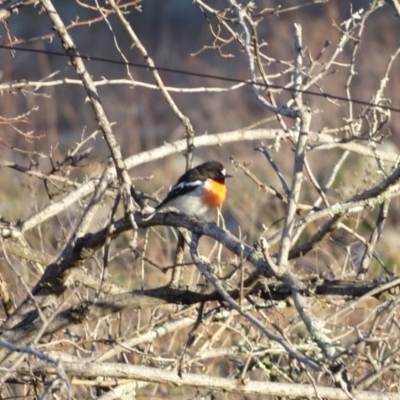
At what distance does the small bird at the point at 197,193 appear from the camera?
17.7ft

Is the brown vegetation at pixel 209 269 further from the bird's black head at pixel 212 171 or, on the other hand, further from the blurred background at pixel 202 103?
the blurred background at pixel 202 103

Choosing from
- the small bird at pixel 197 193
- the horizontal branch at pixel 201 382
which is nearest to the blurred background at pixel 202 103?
the small bird at pixel 197 193

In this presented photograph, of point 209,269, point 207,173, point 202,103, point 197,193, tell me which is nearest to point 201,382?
point 209,269

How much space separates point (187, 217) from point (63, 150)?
1052 cm

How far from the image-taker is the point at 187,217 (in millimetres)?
3529

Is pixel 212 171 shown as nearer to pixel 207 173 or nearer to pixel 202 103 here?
pixel 207 173

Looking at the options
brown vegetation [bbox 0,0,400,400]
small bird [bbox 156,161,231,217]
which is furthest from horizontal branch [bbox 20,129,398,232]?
small bird [bbox 156,161,231,217]

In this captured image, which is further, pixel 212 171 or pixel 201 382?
pixel 212 171

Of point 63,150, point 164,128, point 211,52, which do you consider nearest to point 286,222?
point 63,150

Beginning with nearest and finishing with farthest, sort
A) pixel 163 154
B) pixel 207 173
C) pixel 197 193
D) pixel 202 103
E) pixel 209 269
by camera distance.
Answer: pixel 209 269 < pixel 163 154 < pixel 197 193 < pixel 207 173 < pixel 202 103

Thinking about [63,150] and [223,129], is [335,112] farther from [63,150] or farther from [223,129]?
[63,150]

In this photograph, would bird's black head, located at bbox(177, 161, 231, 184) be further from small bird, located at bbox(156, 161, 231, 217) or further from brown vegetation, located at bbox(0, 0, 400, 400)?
brown vegetation, located at bbox(0, 0, 400, 400)

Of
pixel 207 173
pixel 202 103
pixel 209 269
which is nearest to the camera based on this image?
pixel 209 269

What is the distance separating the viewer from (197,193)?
216 inches
